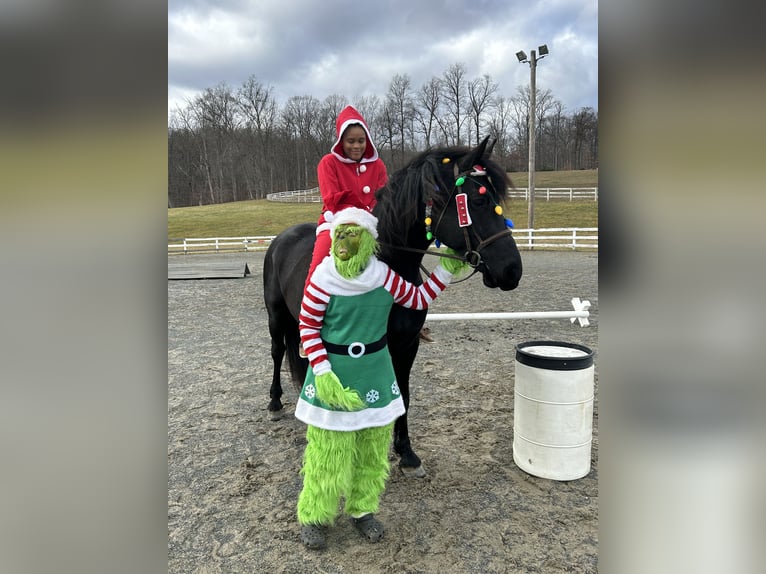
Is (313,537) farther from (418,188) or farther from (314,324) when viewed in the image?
(418,188)

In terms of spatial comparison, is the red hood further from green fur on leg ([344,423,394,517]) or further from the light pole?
the light pole

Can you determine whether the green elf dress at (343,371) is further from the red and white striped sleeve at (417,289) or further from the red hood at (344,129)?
the red hood at (344,129)

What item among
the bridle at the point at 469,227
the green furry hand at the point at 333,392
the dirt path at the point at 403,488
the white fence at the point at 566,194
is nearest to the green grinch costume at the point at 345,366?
the green furry hand at the point at 333,392

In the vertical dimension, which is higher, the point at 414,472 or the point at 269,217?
the point at 269,217

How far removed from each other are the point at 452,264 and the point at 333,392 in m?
0.92

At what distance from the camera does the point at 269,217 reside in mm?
28578

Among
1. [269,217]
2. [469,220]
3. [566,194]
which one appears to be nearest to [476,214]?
[469,220]

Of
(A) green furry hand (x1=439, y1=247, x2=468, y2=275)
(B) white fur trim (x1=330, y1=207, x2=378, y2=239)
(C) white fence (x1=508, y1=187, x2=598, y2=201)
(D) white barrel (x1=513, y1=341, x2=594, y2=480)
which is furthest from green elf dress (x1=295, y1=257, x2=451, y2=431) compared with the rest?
(C) white fence (x1=508, y1=187, x2=598, y2=201)

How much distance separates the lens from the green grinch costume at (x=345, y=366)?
2.20 m

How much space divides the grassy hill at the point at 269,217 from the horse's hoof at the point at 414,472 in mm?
20167
